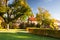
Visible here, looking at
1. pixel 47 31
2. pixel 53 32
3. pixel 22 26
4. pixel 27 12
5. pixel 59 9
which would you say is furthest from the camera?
pixel 22 26

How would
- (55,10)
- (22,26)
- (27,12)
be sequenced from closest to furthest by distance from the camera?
(55,10)
(27,12)
(22,26)

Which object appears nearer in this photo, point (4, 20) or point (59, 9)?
point (59, 9)

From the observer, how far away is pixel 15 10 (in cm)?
3319

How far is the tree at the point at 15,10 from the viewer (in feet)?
107

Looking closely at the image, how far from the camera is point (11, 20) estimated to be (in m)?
33.7

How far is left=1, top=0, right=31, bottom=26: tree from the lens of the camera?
32.7 m

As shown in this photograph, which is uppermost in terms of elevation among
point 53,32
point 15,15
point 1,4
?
point 1,4

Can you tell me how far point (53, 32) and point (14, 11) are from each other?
783 inches

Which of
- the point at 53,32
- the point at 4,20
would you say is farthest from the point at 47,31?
the point at 4,20

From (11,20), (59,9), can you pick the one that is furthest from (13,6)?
(59,9)

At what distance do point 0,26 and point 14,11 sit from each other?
15.2 ft

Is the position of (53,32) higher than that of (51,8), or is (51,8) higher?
(51,8)

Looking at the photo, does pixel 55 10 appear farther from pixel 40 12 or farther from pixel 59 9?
pixel 40 12

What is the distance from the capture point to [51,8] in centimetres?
2795
